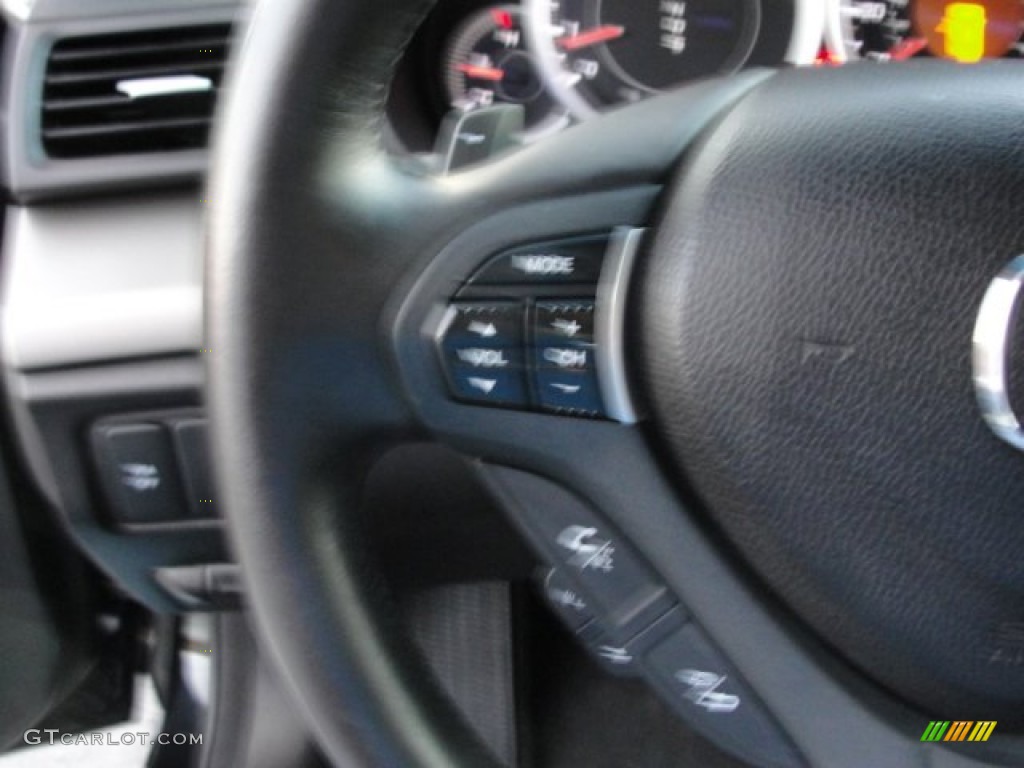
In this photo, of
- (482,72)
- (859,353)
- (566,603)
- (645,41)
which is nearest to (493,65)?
(482,72)

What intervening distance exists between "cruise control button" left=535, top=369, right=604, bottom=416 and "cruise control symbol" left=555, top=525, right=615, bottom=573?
7 cm

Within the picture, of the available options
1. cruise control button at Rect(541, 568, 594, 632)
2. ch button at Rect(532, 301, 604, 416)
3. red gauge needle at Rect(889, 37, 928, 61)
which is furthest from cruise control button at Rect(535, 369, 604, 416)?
red gauge needle at Rect(889, 37, 928, 61)

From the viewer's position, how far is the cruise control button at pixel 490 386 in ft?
2.20

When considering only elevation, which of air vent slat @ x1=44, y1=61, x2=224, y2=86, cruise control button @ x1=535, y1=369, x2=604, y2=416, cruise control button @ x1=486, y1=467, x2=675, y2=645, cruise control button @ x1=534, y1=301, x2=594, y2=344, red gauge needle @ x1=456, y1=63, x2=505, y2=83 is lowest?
cruise control button @ x1=486, y1=467, x2=675, y2=645

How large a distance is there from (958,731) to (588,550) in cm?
20

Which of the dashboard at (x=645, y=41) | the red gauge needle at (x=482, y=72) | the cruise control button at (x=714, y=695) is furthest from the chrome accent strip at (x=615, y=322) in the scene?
the red gauge needle at (x=482, y=72)

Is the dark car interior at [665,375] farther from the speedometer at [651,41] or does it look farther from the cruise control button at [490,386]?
the speedometer at [651,41]

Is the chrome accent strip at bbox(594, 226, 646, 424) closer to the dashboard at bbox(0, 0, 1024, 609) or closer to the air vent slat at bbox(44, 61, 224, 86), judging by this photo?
the dashboard at bbox(0, 0, 1024, 609)

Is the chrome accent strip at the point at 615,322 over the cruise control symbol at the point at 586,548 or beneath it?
over

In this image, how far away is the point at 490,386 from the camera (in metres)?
0.67

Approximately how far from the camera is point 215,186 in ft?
2.10

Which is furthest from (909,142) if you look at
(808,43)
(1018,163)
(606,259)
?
(808,43)

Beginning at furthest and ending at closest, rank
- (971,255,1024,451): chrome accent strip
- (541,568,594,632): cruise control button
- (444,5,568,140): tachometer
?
(444,5,568,140): tachometer
(541,568,594,632): cruise control button
(971,255,1024,451): chrome accent strip

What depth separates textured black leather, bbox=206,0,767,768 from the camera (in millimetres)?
621
